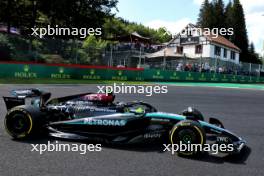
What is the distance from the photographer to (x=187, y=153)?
498cm

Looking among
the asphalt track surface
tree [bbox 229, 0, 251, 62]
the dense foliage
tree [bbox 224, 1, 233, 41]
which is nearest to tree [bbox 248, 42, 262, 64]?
the dense foliage

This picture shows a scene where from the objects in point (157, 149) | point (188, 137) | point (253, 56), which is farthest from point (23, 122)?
point (253, 56)

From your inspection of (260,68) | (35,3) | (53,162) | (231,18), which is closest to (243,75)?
(260,68)

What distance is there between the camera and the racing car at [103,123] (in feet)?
17.4

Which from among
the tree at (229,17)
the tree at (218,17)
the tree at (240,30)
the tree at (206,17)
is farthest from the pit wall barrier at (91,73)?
the tree at (218,17)

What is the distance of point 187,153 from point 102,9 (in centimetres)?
4263

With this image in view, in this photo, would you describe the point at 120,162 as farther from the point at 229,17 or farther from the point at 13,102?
the point at 229,17

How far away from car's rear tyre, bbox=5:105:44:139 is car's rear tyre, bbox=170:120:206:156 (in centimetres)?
198

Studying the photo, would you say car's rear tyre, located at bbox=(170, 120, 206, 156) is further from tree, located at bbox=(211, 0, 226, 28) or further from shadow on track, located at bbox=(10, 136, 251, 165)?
tree, located at bbox=(211, 0, 226, 28)

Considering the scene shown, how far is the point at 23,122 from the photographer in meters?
5.60

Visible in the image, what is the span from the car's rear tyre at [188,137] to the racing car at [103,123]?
0.01 m

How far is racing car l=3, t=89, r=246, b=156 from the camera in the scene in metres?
5.30

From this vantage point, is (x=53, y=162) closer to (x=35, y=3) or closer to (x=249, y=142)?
(x=249, y=142)

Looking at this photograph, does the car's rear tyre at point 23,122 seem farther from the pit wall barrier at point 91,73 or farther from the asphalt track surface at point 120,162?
the pit wall barrier at point 91,73
